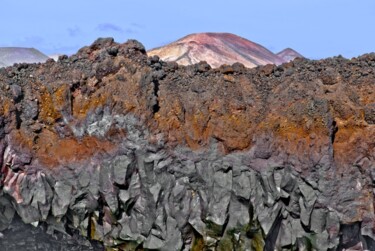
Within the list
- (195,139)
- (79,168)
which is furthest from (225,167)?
(79,168)

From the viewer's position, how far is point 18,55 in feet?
39.6

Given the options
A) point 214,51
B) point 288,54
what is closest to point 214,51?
point 214,51

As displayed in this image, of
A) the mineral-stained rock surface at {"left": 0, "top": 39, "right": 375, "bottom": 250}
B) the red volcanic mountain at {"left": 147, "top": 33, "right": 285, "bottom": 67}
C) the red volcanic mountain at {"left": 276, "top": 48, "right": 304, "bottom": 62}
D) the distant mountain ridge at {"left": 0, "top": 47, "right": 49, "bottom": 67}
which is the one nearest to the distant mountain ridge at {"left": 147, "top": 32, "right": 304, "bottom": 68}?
the red volcanic mountain at {"left": 147, "top": 33, "right": 285, "bottom": 67}

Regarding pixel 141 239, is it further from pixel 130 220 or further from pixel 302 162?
pixel 302 162

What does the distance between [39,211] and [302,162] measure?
3304 mm

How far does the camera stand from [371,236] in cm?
851

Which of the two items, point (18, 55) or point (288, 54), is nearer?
point (18, 55)

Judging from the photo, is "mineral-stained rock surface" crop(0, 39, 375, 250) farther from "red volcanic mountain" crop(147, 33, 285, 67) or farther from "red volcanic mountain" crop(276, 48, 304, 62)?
"red volcanic mountain" crop(276, 48, 304, 62)

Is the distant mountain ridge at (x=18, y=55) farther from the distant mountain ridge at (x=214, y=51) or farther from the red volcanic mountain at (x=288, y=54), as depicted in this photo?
the red volcanic mountain at (x=288, y=54)

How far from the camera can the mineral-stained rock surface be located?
8445 mm

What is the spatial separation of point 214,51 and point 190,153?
3.42 m

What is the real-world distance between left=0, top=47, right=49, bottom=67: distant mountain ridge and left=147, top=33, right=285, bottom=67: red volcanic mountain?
6.20ft

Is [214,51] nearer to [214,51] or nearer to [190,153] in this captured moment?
[214,51]

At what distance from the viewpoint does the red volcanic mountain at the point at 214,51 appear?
37.2 ft
